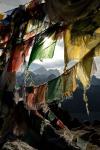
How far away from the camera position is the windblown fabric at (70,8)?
8.41 m

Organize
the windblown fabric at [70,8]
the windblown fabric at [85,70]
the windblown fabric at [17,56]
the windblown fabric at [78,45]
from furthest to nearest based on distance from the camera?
the windblown fabric at [17,56]
the windblown fabric at [85,70]
the windblown fabric at [78,45]
the windblown fabric at [70,8]

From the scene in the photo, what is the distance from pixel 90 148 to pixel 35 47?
3.63 m

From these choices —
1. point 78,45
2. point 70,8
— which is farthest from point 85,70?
point 70,8

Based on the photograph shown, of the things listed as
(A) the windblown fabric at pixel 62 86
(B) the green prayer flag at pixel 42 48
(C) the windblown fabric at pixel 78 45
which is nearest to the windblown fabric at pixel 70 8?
(C) the windblown fabric at pixel 78 45

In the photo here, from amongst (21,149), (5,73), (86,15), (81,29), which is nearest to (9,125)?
(21,149)

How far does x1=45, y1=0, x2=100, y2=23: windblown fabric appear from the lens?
8.41 metres

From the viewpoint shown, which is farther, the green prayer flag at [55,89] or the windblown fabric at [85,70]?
the green prayer flag at [55,89]

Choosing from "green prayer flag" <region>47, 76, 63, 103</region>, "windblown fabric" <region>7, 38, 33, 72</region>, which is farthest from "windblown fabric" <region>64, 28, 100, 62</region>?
"windblown fabric" <region>7, 38, 33, 72</region>

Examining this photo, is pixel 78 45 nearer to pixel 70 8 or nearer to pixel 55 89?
pixel 70 8

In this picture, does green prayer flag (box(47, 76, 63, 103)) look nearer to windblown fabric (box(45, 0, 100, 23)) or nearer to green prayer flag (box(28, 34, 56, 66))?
green prayer flag (box(28, 34, 56, 66))

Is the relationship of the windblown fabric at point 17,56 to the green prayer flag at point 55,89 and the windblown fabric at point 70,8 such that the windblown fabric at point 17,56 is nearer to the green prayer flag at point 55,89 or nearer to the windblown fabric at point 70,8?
the green prayer flag at point 55,89

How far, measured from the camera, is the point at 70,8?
28.9 ft

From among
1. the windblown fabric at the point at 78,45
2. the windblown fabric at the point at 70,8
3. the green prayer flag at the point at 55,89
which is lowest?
the green prayer flag at the point at 55,89

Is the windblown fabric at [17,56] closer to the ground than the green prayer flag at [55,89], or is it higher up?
higher up
